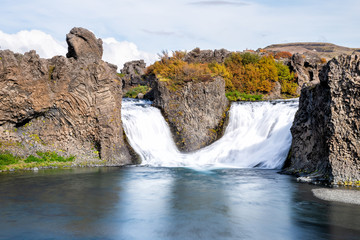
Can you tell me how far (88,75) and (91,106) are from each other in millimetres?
1906

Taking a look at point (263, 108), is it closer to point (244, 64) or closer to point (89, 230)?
point (244, 64)

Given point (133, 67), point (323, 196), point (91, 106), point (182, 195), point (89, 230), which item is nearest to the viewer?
point (89, 230)

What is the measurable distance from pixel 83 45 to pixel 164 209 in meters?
14.4

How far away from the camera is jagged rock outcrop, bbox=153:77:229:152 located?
2769 cm

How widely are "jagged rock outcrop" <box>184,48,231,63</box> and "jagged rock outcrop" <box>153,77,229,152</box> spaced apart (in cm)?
1197

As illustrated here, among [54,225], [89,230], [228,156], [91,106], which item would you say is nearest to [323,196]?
[89,230]

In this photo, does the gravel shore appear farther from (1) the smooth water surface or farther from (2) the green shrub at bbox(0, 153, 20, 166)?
(2) the green shrub at bbox(0, 153, 20, 166)

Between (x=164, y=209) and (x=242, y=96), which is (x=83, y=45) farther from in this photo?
(x=242, y=96)

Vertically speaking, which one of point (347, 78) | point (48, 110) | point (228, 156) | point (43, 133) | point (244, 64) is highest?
point (244, 64)

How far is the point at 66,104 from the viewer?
22.0m

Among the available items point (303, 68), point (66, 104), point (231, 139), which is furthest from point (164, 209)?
point (303, 68)

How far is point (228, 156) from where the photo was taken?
25922 mm

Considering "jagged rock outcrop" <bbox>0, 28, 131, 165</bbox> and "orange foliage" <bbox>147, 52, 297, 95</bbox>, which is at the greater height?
"orange foliage" <bbox>147, 52, 297, 95</bbox>

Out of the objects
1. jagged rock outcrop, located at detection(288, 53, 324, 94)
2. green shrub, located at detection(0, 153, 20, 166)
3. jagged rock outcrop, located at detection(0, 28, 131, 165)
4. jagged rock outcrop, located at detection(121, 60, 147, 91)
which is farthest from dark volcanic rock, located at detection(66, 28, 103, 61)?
jagged rock outcrop, located at detection(288, 53, 324, 94)
